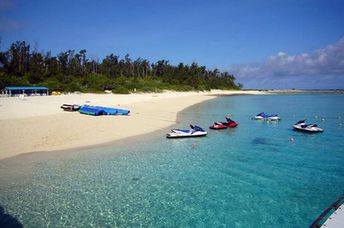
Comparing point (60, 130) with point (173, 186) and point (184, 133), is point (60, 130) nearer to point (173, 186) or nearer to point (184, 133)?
point (184, 133)

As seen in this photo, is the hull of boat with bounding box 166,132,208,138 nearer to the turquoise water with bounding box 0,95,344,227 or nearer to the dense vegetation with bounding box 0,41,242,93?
the turquoise water with bounding box 0,95,344,227

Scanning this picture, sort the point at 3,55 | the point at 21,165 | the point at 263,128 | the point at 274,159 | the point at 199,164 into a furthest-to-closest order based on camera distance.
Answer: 1. the point at 3,55
2. the point at 263,128
3. the point at 274,159
4. the point at 199,164
5. the point at 21,165

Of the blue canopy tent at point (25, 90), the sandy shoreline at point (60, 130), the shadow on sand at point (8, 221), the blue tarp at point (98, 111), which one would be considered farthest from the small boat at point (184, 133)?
the blue canopy tent at point (25, 90)

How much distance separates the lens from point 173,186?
625 inches

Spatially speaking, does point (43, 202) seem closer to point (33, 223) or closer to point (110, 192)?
point (33, 223)

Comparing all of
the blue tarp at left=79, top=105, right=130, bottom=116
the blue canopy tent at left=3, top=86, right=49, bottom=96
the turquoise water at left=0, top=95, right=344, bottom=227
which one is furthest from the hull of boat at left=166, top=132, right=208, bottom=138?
the blue canopy tent at left=3, top=86, right=49, bottom=96

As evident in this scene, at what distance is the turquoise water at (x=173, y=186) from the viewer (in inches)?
484

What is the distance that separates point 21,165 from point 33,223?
26.9 ft

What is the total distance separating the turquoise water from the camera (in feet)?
40.3

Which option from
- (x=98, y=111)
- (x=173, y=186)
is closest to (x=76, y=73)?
(x=98, y=111)

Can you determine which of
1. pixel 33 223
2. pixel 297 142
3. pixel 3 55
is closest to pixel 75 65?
pixel 3 55

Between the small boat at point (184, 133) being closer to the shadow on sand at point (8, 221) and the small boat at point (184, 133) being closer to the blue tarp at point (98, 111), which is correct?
the blue tarp at point (98, 111)

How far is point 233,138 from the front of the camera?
3000cm

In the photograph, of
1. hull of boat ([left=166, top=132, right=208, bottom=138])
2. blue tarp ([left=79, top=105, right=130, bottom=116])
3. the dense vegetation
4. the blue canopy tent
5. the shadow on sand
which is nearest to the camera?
the shadow on sand
